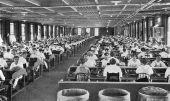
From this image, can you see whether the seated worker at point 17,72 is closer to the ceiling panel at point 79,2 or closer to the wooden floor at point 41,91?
the wooden floor at point 41,91

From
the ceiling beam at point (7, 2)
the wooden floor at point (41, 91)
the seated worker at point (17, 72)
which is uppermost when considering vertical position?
the ceiling beam at point (7, 2)

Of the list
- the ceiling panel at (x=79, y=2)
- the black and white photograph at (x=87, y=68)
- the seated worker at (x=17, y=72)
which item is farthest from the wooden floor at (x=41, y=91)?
the ceiling panel at (x=79, y=2)

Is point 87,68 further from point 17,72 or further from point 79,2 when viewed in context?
point 79,2

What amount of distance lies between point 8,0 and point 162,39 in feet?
36.4

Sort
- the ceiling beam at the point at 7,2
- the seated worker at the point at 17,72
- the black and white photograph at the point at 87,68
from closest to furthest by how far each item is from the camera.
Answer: the black and white photograph at the point at 87,68, the seated worker at the point at 17,72, the ceiling beam at the point at 7,2

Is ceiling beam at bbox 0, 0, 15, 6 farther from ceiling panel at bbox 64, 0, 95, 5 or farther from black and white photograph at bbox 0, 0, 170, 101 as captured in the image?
ceiling panel at bbox 64, 0, 95, 5

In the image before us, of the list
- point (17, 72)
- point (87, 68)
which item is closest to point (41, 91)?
point (17, 72)

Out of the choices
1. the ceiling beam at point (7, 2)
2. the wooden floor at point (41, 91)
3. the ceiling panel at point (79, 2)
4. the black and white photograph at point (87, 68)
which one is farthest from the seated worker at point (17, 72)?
the ceiling panel at point (79, 2)

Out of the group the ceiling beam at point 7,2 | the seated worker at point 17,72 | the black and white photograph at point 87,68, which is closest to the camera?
the black and white photograph at point 87,68

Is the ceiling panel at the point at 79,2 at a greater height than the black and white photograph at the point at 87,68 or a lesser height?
greater

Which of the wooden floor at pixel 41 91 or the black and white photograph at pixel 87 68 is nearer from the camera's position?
the black and white photograph at pixel 87 68

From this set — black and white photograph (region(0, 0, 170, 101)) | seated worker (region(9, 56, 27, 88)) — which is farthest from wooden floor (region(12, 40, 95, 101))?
seated worker (region(9, 56, 27, 88))

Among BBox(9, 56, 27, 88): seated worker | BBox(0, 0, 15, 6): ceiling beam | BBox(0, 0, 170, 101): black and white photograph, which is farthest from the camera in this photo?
BBox(0, 0, 15, 6): ceiling beam

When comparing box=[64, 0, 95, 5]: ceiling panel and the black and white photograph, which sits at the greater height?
box=[64, 0, 95, 5]: ceiling panel
